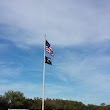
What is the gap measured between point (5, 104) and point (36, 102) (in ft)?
73.9

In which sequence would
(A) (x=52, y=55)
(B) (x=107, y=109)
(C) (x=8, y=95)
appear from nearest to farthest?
(A) (x=52, y=55) < (C) (x=8, y=95) < (B) (x=107, y=109)

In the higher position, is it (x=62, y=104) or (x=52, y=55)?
(x=62, y=104)

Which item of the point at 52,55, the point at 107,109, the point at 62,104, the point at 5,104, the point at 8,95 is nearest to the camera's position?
the point at 52,55

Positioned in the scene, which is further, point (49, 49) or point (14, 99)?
point (14, 99)

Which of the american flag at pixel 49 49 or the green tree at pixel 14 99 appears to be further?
the green tree at pixel 14 99

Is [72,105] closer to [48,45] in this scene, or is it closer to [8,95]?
[8,95]

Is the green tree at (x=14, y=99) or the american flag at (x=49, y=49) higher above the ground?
the green tree at (x=14, y=99)

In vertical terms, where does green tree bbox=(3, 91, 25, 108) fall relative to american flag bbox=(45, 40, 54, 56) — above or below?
above

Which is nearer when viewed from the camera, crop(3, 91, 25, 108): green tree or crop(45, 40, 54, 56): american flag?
crop(45, 40, 54, 56): american flag

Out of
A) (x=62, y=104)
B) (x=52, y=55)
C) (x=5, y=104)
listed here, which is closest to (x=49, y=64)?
(x=52, y=55)

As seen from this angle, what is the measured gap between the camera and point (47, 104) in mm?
156125

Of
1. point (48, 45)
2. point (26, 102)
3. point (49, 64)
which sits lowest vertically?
point (49, 64)

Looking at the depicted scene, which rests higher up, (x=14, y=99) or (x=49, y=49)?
(x=14, y=99)

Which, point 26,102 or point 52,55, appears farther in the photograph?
point 26,102
